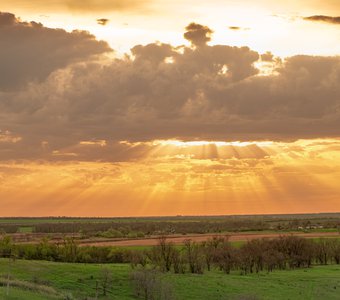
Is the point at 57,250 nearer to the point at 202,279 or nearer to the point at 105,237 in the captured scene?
the point at 202,279

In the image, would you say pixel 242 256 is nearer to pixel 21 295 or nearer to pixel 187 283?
pixel 187 283

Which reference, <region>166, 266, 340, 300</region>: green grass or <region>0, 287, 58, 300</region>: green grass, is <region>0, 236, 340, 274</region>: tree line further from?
<region>0, 287, 58, 300</region>: green grass

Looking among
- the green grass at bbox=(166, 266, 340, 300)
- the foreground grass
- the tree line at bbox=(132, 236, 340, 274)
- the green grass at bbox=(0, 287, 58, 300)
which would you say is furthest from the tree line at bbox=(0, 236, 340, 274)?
the green grass at bbox=(0, 287, 58, 300)

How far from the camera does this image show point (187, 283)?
65.6 metres

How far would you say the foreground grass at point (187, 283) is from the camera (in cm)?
6012

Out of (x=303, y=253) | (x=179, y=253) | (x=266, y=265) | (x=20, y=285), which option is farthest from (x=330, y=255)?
(x=20, y=285)

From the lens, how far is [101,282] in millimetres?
61812

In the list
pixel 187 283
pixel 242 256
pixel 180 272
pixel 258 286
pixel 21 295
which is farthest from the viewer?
pixel 242 256

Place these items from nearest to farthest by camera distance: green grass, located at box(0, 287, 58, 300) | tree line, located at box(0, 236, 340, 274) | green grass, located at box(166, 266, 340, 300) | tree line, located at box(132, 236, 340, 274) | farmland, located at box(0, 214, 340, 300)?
1. green grass, located at box(0, 287, 58, 300)
2. farmland, located at box(0, 214, 340, 300)
3. green grass, located at box(166, 266, 340, 300)
4. tree line, located at box(132, 236, 340, 274)
5. tree line, located at box(0, 236, 340, 274)

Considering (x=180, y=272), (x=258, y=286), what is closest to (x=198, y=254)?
(x=180, y=272)

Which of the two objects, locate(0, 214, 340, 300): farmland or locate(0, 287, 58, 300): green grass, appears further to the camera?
locate(0, 214, 340, 300): farmland

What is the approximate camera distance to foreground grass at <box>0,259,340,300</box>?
60.1m

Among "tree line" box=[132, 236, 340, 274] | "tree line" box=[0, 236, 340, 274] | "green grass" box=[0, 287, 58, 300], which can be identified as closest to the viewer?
"green grass" box=[0, 287, 58, 300]

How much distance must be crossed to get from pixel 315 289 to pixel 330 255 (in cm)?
3132
